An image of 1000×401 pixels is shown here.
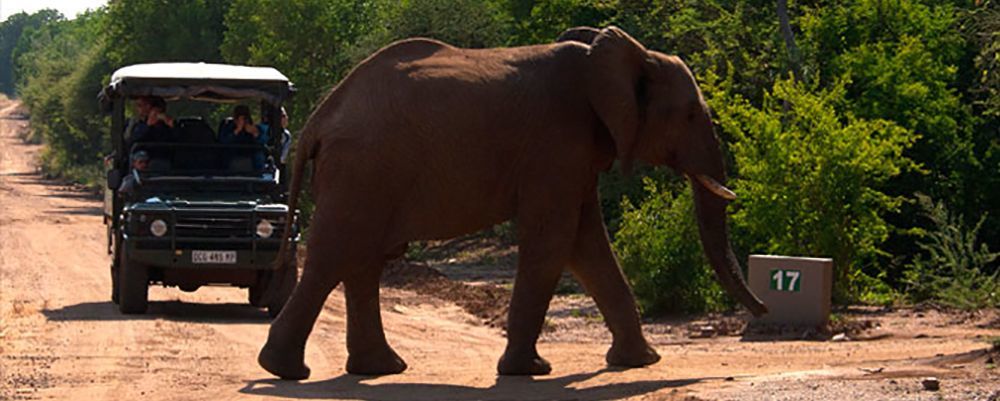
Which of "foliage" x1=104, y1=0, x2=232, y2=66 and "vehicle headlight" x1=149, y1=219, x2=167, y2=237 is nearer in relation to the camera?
"vehicle headlight" x1=149, y1=219, x2=167, y2=237

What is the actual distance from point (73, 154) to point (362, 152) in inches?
2477

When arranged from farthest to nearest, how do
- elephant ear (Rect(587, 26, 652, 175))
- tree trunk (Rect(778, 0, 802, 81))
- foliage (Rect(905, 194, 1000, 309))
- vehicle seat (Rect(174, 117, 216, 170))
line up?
tree trunk (Rect(778, 0, 802, 81)), vehicle seat (Rect(174, 117, 216, 170)), foliage (Rect(905, 194, 1000, 309)), elephant ear (Rect(587, 26, 652, 175))

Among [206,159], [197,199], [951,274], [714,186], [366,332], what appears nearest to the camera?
[714,186]

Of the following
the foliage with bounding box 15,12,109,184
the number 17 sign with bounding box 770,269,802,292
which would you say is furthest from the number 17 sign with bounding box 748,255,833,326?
the foliage with bounding box 15,12,109,184

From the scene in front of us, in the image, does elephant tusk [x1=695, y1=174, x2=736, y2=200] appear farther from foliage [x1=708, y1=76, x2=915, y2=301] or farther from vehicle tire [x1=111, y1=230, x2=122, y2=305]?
vehicle tire [x1=111, y1=230, x2=122, y2=305]

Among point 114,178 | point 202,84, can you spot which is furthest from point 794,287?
point 114,178

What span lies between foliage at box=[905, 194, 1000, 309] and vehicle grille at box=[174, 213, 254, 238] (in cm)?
731

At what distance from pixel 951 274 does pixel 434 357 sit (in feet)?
22.5

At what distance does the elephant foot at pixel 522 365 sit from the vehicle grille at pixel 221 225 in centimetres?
643

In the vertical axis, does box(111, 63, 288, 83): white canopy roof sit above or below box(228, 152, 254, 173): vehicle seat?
above

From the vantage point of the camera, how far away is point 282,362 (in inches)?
523

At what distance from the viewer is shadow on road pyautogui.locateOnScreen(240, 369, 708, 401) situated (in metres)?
12.2

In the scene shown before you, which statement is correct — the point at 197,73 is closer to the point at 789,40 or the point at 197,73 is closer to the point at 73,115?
the point at 789,40

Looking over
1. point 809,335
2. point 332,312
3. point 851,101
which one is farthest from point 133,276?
point 851,101
